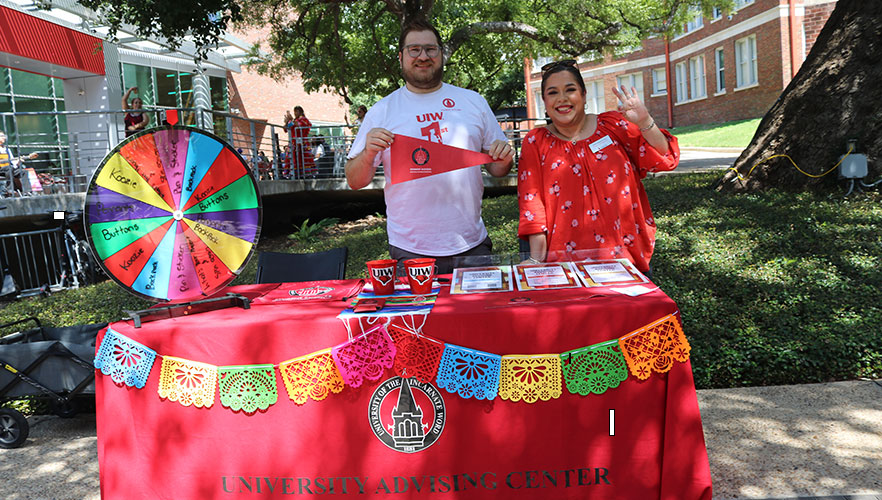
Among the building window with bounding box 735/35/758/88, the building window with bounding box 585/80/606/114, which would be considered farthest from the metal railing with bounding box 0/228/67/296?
the building window with bounding box 585/80/606/114

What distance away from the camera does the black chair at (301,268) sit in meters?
4.35

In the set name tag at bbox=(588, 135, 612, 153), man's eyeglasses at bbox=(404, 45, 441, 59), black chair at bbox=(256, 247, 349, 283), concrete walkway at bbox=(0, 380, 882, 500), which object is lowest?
concrete walkway at bbox=(0, 380, 882, 500)

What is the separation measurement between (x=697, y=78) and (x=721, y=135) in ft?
28.9

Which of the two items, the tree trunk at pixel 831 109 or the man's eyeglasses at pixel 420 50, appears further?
the tree trunk at pixel 831 109

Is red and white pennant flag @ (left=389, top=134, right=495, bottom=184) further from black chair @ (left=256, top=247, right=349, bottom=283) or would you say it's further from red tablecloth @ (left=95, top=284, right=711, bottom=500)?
black chair @ (left=256, top=247, right=349, bottom=283)

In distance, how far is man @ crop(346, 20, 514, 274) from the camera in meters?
3.62

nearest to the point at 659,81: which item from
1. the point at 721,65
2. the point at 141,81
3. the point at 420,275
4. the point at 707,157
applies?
the point at 721,65

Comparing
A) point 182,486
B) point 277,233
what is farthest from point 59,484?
point 277,233

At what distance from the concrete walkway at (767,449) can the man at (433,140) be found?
1813 mm

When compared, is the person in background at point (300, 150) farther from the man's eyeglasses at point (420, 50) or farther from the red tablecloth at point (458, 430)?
the red tablecloth at point (458, 430)

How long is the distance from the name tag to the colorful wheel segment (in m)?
1.71

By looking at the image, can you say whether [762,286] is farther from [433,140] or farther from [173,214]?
[173,214]

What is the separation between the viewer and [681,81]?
37.5 m

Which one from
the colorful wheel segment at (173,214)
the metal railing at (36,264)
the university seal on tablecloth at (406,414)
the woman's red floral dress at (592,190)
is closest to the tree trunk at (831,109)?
the woman's red floral dress at (592,190)
